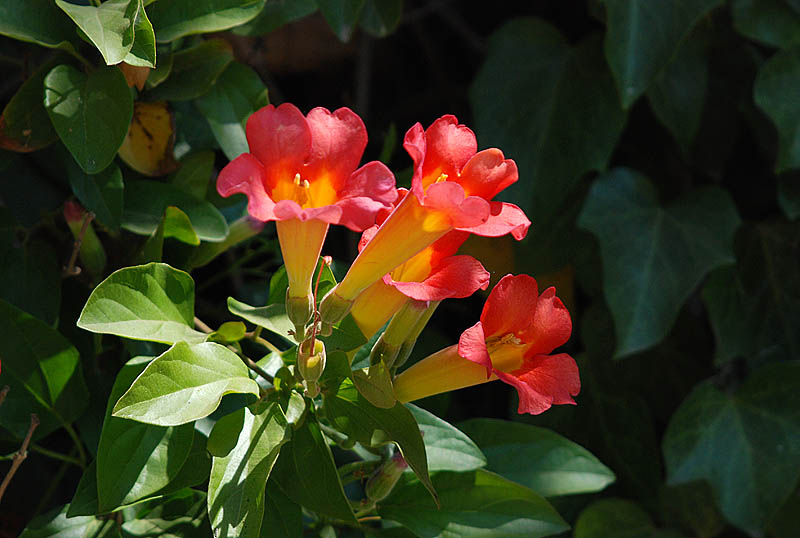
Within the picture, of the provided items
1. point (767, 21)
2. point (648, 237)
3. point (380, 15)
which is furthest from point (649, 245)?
point (380, 15)

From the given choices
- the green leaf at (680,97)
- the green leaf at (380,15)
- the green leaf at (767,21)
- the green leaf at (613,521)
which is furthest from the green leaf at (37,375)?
the green leaf at (767,21)

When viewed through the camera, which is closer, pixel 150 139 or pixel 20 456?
pixel 20 456

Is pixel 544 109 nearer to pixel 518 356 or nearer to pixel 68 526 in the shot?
pixel 518 356

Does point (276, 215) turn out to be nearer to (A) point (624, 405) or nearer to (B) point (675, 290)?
(B) point (675, 290)

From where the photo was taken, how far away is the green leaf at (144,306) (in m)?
0.49

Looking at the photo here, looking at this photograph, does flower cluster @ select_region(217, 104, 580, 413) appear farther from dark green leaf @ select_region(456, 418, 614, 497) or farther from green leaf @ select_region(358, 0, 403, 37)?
green leaf @ select_region(358, 0, 403, 37)

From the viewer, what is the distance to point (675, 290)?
960 mm

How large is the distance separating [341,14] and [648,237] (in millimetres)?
511

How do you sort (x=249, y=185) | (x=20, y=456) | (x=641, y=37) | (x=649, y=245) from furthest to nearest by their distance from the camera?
(x=649, y=245) → (x=641, y=37) → (x=20, y=456) → (x=249, y=185)

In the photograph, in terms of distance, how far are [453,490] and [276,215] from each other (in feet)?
1.12

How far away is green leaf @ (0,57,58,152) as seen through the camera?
617 millimetres

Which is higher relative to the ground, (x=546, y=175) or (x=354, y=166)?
(x=354, y=166)

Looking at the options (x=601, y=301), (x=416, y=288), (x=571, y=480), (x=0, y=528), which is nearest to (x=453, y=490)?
(x=571, y=480)

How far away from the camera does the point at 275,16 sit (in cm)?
73
